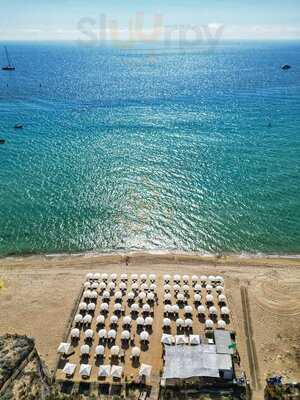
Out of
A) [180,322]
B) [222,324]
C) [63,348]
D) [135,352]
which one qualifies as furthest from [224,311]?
[63,348]

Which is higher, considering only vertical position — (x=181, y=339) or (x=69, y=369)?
(x=181, y=339)

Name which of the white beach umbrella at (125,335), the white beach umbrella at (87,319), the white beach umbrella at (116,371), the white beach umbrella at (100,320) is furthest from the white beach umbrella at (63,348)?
the white beach umbrella at (125,335)

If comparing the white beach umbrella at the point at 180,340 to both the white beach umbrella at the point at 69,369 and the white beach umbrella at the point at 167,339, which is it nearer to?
the white beach umbrella at the point at 167,339

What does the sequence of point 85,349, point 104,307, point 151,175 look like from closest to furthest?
point 85,349 → point 104,307 → point 151,175

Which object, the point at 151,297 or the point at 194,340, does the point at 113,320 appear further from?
the point at 194,340

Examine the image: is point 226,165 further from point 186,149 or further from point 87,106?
point 87,106

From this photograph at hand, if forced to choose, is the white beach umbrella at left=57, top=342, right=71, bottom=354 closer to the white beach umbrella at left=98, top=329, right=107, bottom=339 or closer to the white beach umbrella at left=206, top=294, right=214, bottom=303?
the white beach umbrella at left=98, top=329, right=107, bottom=339
